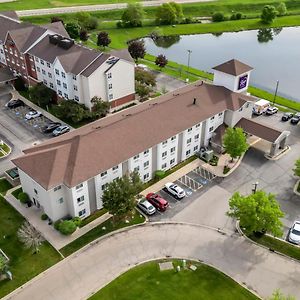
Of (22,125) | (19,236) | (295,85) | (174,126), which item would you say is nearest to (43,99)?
(22,125)

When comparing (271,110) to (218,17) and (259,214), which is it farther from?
(218,17)

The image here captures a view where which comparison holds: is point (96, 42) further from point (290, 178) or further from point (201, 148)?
point (290, 178)

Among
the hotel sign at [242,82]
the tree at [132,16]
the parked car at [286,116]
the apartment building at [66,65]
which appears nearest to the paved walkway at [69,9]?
the tree at [132,16]

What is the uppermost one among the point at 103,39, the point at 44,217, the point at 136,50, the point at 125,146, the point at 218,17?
the point at 125,146

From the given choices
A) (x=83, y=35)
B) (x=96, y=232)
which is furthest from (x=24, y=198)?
(x=83, y=35)

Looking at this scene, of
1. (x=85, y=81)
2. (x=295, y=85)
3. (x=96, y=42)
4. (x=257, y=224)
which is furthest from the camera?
(x=96, y=42)

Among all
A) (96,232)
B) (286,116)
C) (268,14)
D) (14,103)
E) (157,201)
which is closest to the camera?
(96,232)
